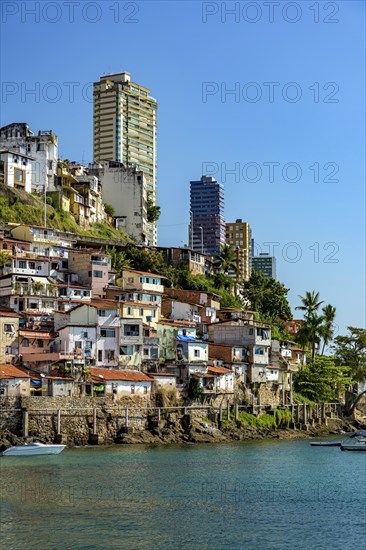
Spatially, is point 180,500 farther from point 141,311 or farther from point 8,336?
point 141,311

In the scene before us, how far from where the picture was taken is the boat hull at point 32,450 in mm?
70500

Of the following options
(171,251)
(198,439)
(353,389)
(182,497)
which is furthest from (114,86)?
(182,497)

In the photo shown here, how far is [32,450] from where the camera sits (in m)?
71.1

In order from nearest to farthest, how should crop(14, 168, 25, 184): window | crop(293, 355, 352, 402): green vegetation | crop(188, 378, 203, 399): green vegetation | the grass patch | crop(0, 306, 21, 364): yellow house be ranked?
crop(0, 306, 21, 364): yellow house, crop(188, 378, 203, 399): green vegetation, the grass patch, crop(293, 355, 352, 402): green vegetation, crop(14, 168, 25, 184): window

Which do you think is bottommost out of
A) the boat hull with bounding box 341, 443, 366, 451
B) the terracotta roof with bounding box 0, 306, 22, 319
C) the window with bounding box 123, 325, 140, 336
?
the boat hull with bounding box 341, 443, 366, 451

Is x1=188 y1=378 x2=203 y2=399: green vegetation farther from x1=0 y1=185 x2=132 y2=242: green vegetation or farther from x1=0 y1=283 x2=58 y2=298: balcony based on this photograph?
x1=0 y1=185 x2=132 y2=242: green vegetation

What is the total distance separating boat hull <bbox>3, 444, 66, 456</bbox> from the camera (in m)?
70.5

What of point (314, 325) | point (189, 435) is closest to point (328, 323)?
point (314, 325)

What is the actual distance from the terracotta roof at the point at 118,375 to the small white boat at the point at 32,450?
12.8m

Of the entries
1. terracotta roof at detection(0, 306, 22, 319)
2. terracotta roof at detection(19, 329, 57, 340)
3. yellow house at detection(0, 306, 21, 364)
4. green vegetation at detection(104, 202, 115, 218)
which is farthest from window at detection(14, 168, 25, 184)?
terracotta roof at detection(19, 329, 57, 340)

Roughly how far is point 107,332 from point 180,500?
3925 cm

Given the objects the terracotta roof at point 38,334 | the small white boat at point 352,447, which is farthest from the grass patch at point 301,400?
the terracotta roof at point 38,334

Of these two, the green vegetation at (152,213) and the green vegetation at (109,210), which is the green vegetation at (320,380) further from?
the green vegetation at (152,213)

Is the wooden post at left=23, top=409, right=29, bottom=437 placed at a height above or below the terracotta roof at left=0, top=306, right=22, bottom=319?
below
